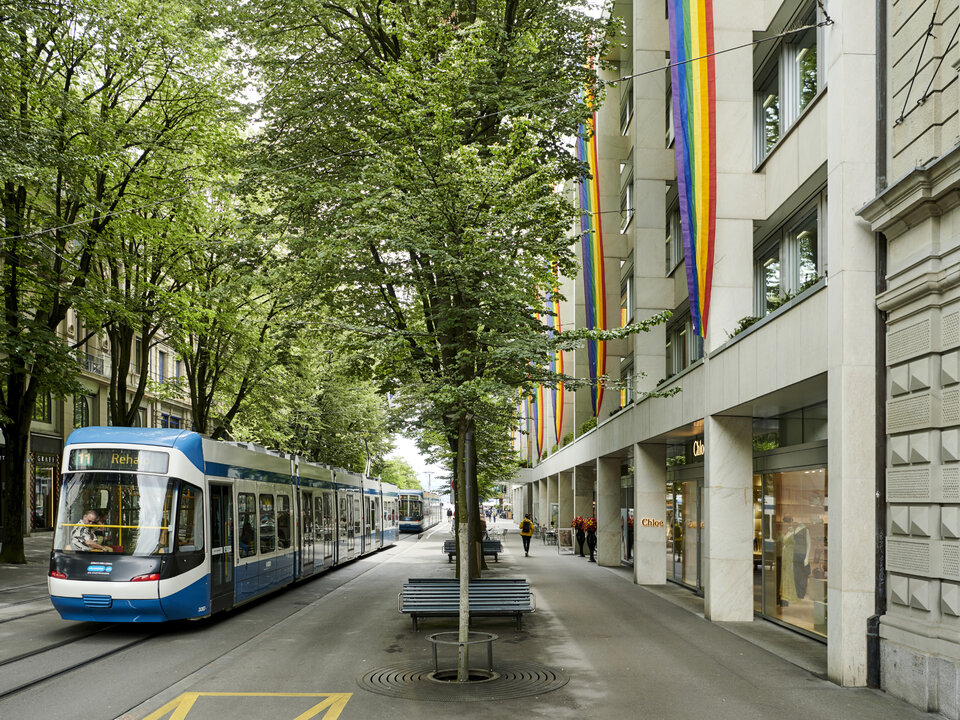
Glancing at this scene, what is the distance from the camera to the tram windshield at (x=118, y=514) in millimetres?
14477

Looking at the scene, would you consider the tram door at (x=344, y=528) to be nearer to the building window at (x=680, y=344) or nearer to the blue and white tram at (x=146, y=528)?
the building window at (x=680, y=344)

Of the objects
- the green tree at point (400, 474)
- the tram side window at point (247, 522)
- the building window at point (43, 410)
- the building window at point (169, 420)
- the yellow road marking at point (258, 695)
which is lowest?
the green tree at point (400, 474)

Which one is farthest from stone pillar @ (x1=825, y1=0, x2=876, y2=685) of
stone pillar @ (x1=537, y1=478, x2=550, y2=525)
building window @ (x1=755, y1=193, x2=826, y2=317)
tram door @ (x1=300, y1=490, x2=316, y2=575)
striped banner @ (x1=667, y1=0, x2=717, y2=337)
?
stone pillar @ (x1=537, y1=478, x2=550, y2=525)

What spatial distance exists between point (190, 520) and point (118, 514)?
1.11m

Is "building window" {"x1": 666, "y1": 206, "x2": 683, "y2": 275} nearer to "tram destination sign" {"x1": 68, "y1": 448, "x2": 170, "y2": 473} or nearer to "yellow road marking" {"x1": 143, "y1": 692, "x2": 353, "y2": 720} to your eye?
"tram destination sign" {"x1": 68, "y1": 448, "x2": 170, "y2": 473}

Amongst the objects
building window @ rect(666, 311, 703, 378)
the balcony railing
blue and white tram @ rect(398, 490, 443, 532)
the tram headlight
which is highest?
the balcony railing

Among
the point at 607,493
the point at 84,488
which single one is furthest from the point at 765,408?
the point at 607,493

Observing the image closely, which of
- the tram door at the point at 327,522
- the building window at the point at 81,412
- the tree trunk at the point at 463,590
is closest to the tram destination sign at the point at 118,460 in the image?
the tree trunk at the point at 463,590

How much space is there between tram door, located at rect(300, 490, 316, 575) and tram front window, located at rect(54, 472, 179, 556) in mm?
8656

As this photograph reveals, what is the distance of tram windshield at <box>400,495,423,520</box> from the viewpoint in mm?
61156

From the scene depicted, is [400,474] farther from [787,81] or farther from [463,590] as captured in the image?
[463,590]

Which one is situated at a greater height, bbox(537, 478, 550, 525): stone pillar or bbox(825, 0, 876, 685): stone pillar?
bbox(825, 0, 876, 685): stone pillar

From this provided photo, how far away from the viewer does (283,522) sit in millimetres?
21141

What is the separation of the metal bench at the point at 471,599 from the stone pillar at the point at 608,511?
611 inches
